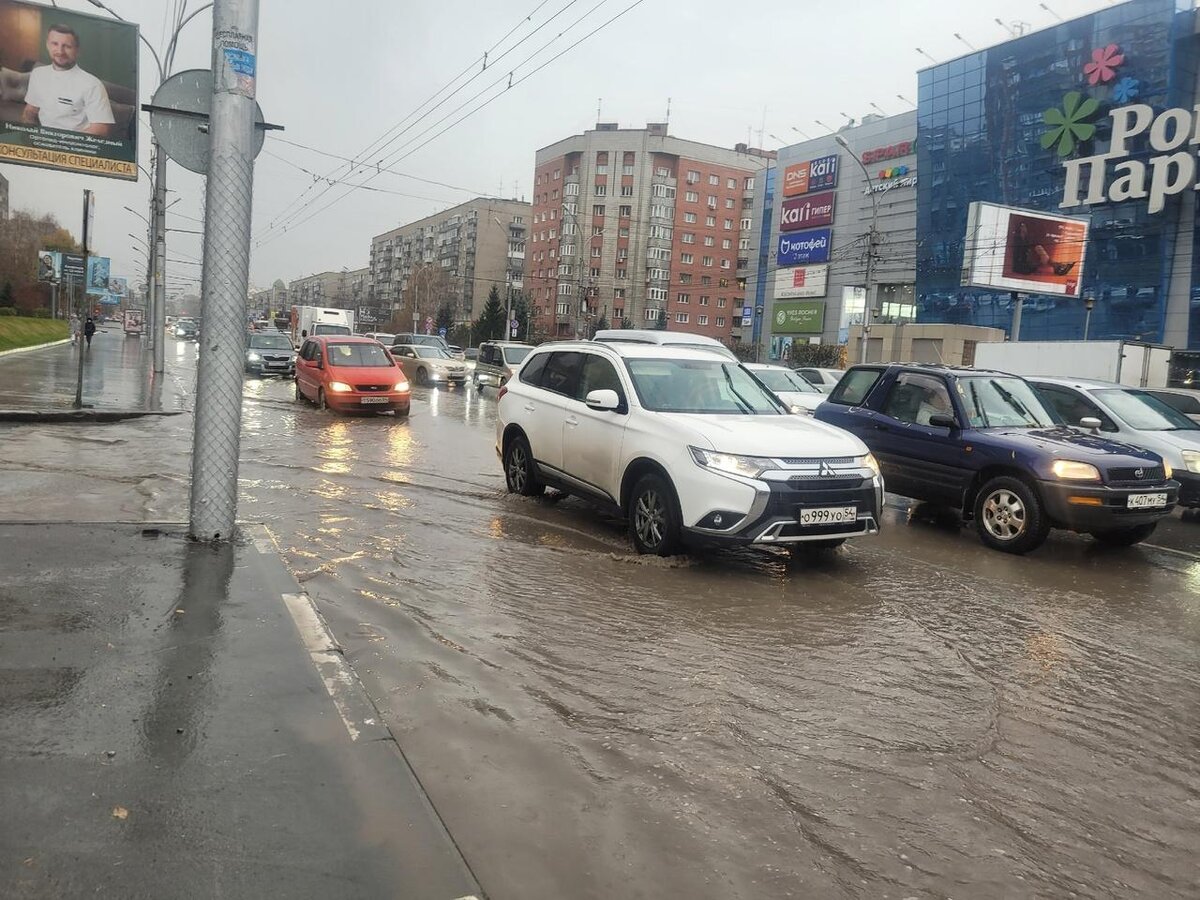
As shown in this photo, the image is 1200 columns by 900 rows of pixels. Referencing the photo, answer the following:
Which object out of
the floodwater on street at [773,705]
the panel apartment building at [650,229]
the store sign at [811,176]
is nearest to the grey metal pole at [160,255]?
the floodwater on street at [773,705]

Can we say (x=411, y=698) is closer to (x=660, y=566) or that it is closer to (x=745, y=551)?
(x=660, y=566)

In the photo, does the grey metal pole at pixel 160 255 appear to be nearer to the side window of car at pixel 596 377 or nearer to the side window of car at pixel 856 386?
the side window of car at pixel 596 377

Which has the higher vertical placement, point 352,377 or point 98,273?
point 98,273

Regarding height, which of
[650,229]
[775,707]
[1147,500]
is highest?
[650,229]

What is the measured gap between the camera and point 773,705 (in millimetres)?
4117

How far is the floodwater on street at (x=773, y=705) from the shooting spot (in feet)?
9.45

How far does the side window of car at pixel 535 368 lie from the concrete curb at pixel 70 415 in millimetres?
8361

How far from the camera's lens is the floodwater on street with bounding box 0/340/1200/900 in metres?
2.88

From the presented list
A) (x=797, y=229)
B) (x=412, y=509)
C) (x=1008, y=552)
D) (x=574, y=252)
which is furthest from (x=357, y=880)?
(x=574, y=252)

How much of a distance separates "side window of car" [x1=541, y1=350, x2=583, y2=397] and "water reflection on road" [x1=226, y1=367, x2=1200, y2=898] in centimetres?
142

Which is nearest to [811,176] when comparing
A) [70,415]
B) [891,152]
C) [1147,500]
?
[891,152]

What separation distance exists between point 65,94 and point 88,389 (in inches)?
233

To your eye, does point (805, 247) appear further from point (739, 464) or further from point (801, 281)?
point (739, 464)

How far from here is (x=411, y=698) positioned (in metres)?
3.96
